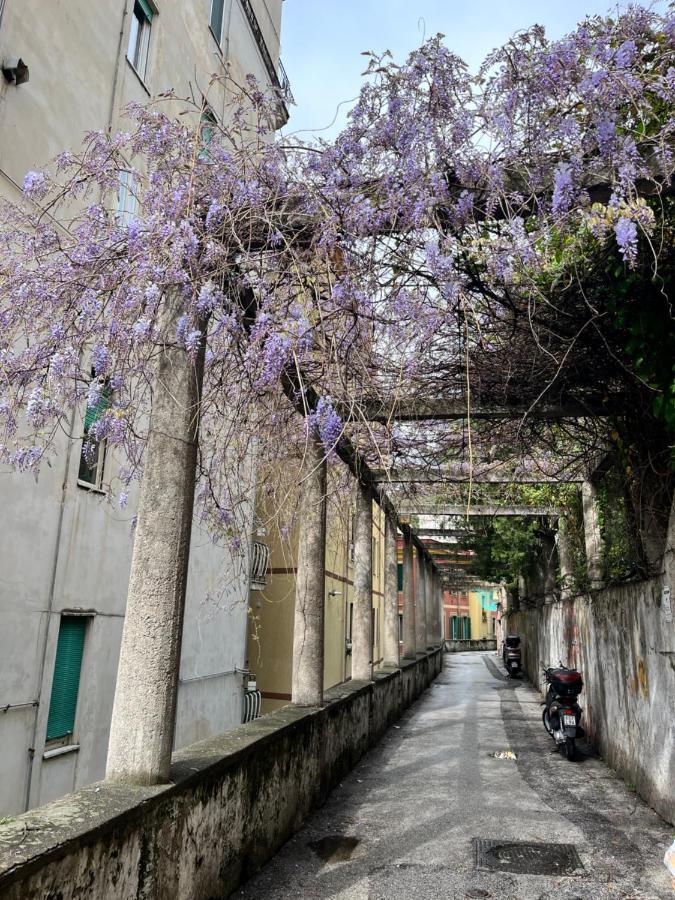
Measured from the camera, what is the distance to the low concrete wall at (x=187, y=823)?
275cm

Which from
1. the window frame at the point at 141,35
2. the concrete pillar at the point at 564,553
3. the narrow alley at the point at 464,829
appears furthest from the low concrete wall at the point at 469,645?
the window frame at the point at 141,35

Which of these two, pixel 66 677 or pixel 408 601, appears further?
pixel 408 601

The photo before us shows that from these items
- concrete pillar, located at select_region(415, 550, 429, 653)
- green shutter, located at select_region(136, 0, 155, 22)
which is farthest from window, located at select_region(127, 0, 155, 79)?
concrete pillar, located at select_region(415, 550, 429, 653)

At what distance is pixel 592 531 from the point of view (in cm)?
1108

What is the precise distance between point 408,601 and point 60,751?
38.9 feet

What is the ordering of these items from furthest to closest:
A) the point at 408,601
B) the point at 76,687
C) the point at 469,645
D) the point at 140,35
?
the point at 469,645
the point at 408,601
the point at 140,35
the point at 76,687

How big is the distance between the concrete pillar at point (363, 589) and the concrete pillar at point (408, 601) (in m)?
5.87

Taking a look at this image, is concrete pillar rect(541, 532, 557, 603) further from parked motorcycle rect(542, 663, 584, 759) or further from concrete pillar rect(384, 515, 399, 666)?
parked motorcycle rect(542, 663, 584, 759)

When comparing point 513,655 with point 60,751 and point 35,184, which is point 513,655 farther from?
point 35,184

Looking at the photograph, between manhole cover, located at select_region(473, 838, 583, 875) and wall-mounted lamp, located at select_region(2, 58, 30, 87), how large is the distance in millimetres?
7855

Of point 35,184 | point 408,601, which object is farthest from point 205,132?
point 408,601

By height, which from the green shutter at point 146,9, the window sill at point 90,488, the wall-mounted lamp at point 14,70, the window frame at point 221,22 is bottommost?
the window sill at point 90,488

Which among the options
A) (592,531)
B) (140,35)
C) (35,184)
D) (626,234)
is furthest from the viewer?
(592,531)

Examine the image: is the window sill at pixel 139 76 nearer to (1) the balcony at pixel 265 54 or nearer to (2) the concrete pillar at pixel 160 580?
(1) the balcony at pixel 265 54
